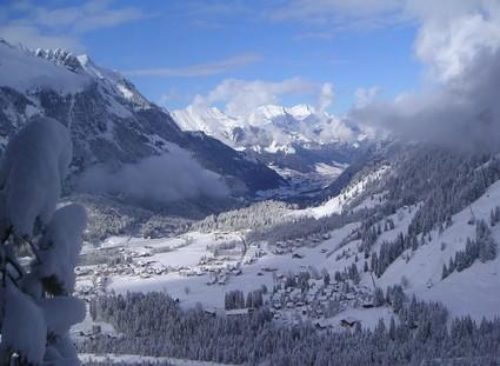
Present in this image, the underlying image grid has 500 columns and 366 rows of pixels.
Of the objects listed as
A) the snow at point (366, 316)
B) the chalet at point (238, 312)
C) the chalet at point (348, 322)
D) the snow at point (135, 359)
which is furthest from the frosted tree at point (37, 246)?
the chalet at point (238, 312)

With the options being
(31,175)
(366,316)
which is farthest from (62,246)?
(366,316)

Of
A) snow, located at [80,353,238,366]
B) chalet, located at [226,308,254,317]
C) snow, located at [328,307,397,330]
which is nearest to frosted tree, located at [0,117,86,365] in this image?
snow, located at [80,353,238,366]

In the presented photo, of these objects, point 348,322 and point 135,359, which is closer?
point 135,359

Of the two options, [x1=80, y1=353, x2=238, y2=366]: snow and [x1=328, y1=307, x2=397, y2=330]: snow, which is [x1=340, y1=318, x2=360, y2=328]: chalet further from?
[x1=80, y1=353, x2=238, y2=366]: snow

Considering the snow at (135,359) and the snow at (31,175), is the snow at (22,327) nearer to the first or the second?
the snow at (31,175)

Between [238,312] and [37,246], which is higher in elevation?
[37,246]

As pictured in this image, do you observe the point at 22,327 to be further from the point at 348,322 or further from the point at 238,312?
the point at 238,312

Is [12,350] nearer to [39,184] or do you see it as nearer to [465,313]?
[39,184]

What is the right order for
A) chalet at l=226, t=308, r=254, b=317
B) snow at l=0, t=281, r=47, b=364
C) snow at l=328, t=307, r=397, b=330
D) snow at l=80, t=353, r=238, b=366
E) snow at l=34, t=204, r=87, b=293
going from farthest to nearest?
1. chalet at l=226, t=308, r=254, b=317
2. snow at l=328, t=307, r=397, b=330
3. snow at l=80, t=353, r=238, b=366
4. snow at l=34, t=204, r=87, b=293
5. snow at l=0, t=281, r=47, b=364
